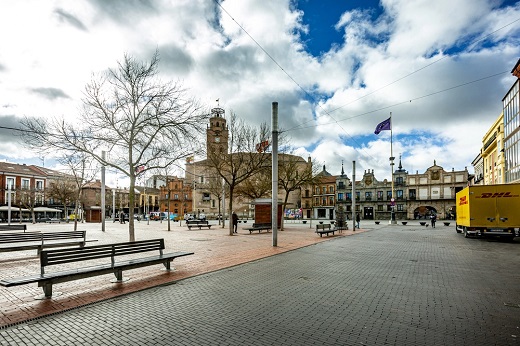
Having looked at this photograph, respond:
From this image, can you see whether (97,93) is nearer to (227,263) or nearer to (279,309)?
(227,263)

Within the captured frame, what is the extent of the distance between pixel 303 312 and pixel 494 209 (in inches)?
746

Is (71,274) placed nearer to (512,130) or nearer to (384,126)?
(384,126)

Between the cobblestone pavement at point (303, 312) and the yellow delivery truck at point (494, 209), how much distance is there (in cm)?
1162

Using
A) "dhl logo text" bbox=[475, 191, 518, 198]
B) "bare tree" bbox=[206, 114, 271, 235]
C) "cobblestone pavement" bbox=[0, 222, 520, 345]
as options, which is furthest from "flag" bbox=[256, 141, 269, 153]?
"cobblestone pavement" bbox=[0, 222, 520, 345]

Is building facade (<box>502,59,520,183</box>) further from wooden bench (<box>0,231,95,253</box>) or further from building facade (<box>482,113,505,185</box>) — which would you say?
wooden bench (<box>0,231,95,253</box>)

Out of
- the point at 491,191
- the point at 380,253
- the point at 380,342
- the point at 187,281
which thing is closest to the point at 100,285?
the point at 187,281

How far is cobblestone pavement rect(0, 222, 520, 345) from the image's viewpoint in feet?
14.7

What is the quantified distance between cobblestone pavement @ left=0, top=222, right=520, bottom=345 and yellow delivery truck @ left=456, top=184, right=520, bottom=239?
38.1ft

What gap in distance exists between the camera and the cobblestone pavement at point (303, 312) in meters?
4.49

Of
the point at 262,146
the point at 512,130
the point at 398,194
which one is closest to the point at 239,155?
→ the point at 262,146

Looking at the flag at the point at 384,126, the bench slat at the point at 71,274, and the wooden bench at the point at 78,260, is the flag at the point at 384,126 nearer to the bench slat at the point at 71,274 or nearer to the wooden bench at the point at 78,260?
the wooden bench at the point at 78,260

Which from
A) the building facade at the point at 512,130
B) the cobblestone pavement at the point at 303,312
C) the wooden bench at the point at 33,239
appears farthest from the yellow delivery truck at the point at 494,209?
the wooden bench at the point at 33,239

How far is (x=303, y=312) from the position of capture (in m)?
5.57

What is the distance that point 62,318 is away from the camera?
532 cm
